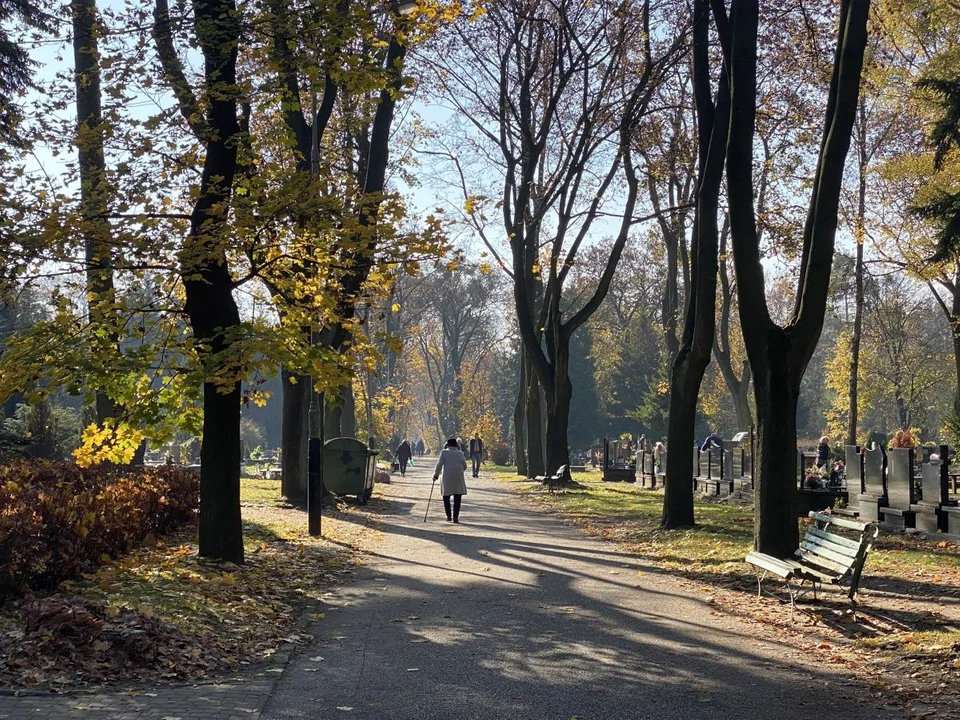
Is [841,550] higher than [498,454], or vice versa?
[498,454]

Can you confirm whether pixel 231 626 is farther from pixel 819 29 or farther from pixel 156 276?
pixel 819 29

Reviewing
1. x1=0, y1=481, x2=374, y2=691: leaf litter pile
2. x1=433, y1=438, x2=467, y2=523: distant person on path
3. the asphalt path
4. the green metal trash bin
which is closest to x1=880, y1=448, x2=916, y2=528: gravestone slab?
the asphalt path

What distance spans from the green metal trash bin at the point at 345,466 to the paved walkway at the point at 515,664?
429 inches

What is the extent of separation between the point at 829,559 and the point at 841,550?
0.40 meters

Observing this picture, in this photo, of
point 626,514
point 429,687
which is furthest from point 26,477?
point 626,514

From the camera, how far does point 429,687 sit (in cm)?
719

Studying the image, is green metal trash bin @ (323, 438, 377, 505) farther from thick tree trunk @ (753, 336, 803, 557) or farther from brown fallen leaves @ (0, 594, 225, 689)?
brown fallen leaves @ (0, 594, 225, 689)

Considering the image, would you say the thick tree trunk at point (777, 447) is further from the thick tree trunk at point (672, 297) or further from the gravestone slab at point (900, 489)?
the thick tree trunk at point (672, 297)

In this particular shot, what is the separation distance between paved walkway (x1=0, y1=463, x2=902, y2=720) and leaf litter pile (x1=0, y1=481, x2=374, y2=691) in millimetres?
355

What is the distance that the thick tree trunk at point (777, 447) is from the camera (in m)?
13.0

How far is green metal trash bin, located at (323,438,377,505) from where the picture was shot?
80.1ft

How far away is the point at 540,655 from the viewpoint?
27.2 feet

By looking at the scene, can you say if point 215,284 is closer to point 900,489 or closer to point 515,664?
point 515,664

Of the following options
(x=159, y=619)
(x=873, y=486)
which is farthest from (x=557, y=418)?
(x=159, y=619)
